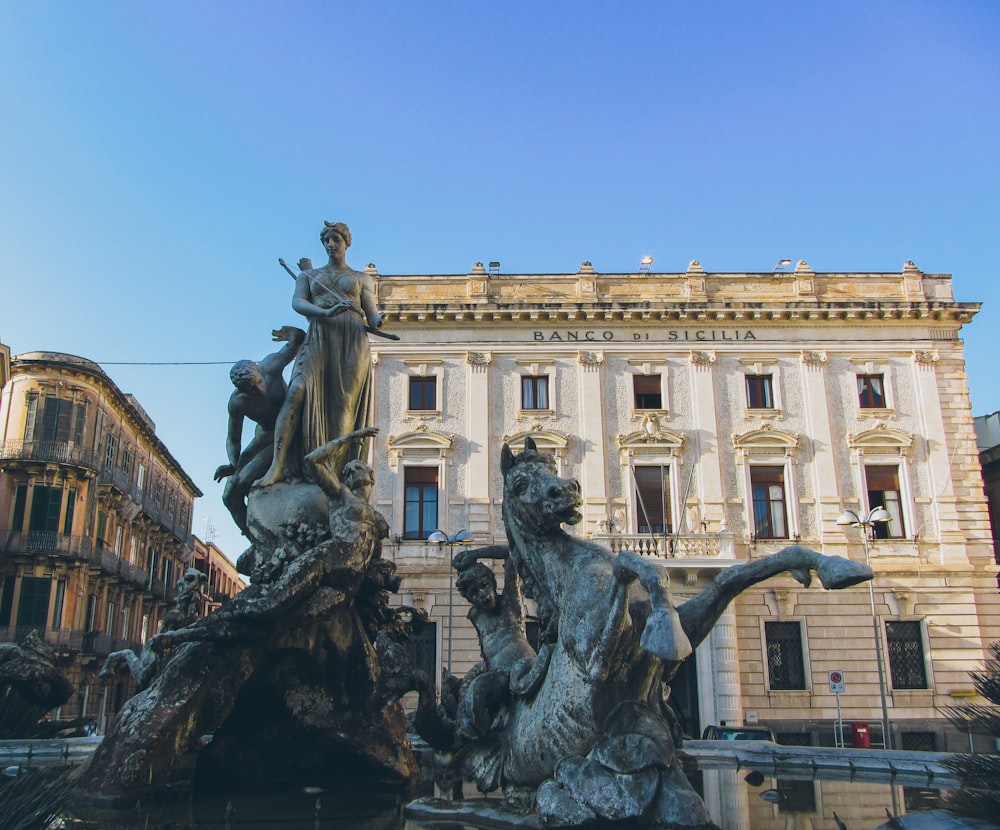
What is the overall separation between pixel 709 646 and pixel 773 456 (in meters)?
6.30

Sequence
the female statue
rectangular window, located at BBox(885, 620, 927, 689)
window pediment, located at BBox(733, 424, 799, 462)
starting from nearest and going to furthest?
the female statue → rectangular window, located at BBox(885, 620, 927, 689) → window pediment, located at BBox(733, 424, 799, 462)

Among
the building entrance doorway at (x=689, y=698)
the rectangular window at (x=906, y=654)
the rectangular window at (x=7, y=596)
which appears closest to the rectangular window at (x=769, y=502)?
the rectangular window at (x=906, y=654)

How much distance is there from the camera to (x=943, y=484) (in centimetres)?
2780

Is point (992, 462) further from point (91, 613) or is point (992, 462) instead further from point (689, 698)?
point (91, 613)

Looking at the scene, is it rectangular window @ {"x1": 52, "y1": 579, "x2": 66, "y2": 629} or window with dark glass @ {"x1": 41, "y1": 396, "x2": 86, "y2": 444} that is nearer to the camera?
rectangular window @ {"x1": 52, "y1": 579, "x2": 66, "y2": 629}

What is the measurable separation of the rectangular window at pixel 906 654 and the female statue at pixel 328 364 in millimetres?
23982

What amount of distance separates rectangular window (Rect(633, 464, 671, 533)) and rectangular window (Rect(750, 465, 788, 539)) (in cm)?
269

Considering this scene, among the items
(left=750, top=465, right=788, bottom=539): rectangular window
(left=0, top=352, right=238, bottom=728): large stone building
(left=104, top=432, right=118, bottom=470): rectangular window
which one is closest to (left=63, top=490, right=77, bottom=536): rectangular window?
(left=0, top=352, right=238, bottom=728): large stone building

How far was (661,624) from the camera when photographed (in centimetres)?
330

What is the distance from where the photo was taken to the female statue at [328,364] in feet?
21.9

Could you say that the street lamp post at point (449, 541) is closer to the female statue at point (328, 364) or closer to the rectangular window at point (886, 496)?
the rectangular window at point (886, 496)

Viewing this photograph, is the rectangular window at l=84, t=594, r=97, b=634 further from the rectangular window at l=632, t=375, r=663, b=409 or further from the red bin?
the red bin

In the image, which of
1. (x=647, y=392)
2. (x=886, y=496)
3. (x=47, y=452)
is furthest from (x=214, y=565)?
(x=886, y=496)

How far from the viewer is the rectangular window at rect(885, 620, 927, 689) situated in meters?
26.2
